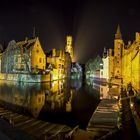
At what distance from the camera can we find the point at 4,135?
176 inches

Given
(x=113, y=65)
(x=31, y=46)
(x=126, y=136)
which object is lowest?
(x=126, y=136)

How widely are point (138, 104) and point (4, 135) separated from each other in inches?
787

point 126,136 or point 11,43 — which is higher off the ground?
point 11,43

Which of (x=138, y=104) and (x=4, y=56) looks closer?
(x=138, y=104)

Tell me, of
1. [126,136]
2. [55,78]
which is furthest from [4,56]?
[126,136]

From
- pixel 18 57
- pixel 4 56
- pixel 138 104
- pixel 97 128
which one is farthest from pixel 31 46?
pixel 97 128

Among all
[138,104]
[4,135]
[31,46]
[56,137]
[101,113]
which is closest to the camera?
[4,135]

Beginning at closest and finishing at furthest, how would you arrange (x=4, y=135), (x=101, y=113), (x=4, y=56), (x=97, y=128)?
(x=4, y=135) < (x=97, y=128) < (x=101, y=113) < (x=4, y=56)

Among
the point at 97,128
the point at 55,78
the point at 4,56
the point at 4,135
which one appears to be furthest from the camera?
the point at 4,56

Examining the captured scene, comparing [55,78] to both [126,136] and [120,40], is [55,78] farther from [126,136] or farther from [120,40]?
[126,136]

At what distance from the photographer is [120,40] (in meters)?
77.8

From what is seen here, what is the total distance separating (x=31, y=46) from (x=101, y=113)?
191 feet

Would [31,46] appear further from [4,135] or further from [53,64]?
[4,135]

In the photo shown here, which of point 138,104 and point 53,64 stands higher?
point 53,64
